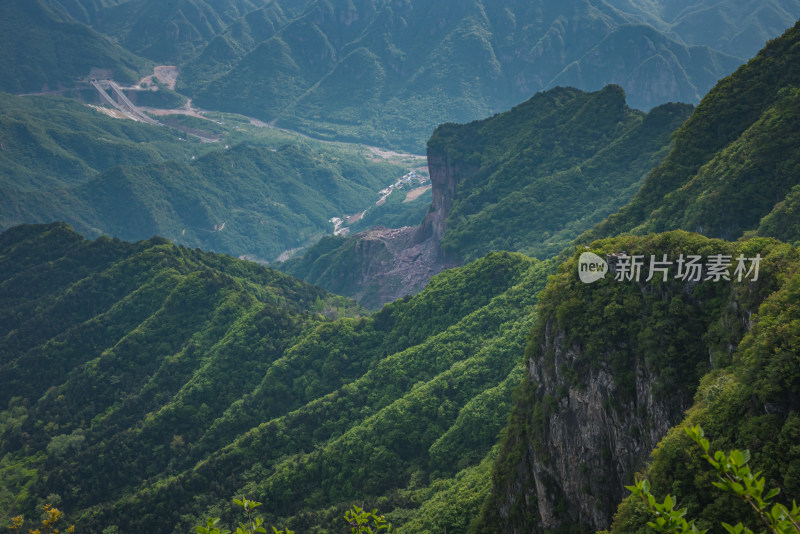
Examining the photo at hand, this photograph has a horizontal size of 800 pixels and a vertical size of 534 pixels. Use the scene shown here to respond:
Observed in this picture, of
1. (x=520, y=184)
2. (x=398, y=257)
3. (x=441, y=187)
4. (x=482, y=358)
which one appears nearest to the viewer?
(x=482, y=358)

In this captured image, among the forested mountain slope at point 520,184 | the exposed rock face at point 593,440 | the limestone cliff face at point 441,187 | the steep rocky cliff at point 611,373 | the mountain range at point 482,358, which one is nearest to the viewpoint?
the mountain range at point 482,358

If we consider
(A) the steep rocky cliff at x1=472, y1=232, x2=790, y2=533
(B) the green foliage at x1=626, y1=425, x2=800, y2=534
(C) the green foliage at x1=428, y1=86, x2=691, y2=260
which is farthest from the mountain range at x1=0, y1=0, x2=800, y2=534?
(C) the green foliage at x1=428, y1=86, x2=691, y2=260

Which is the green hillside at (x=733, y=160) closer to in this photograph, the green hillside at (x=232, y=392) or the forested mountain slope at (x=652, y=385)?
the forested mountain slope at (x=652, y=385)
